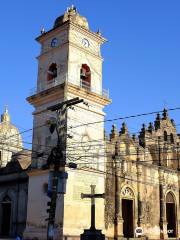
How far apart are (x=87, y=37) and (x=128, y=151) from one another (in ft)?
35.5

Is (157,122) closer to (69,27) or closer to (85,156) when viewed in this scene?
(85,156)

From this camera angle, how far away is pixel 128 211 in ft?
120

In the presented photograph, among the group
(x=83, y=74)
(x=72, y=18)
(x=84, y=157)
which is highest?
(x=72, y=18)

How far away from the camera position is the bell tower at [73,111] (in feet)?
99.9

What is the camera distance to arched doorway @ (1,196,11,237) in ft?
128

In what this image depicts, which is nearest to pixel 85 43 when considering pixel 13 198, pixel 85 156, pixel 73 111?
pixel 73 111

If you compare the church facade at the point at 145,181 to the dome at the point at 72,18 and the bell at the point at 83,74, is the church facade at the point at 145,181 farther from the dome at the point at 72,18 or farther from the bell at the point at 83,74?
the dome at the point at 72,18

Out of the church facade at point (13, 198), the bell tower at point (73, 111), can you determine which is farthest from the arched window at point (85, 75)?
the church facade at point (13, 198)

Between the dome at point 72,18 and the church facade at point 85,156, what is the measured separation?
0.10m

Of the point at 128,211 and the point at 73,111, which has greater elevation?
the point at 73,111

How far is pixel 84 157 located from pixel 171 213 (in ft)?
49.7

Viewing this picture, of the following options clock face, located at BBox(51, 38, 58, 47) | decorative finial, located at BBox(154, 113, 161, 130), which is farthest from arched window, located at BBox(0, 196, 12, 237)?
decorative finial, located at BBox(154, 113, 161, 130)

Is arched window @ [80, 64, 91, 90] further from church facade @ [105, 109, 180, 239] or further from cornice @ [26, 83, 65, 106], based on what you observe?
church facade @ [105, 109, 180, 239]

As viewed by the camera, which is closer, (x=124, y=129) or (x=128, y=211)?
(x=128, y=211)
